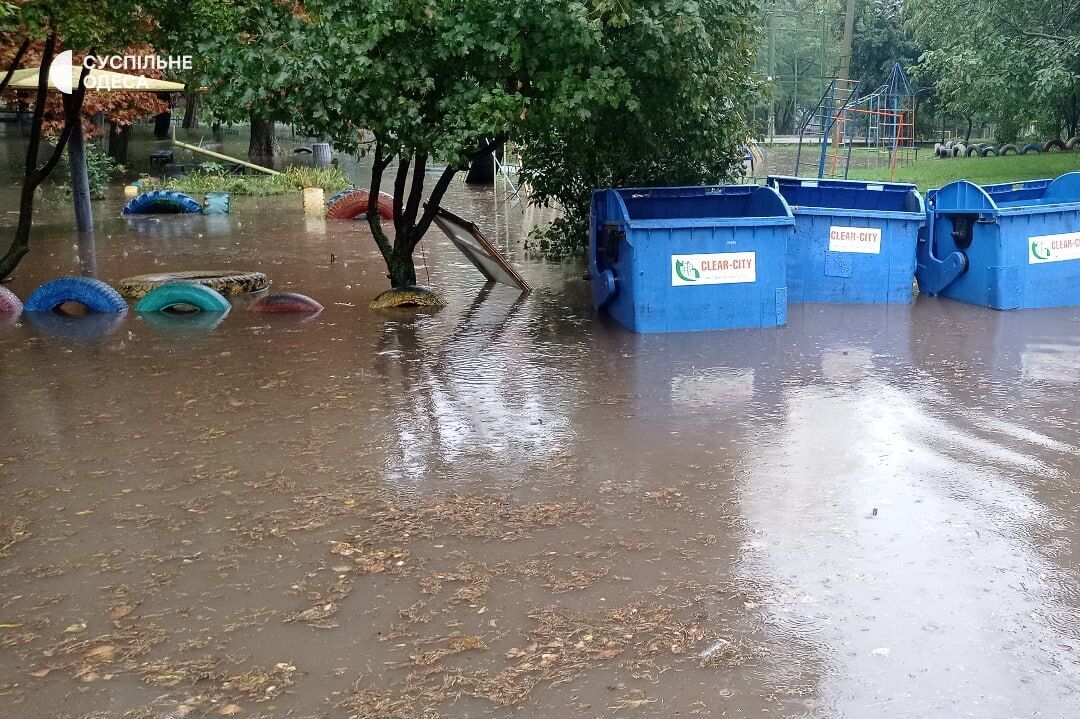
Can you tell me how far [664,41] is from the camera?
832cm

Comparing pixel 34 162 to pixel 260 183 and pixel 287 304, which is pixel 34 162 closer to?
pixel 287 304

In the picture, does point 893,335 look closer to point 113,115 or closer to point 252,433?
point 252,433

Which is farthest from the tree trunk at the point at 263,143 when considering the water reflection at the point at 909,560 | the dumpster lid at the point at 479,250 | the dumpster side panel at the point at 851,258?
the water reflection at the point at 909,560

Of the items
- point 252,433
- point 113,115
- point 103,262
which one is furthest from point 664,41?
point 113,115

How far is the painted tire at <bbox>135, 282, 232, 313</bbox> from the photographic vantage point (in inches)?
396

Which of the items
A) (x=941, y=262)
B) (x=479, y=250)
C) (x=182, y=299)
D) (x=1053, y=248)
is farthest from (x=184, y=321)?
(x=1053, y=248)

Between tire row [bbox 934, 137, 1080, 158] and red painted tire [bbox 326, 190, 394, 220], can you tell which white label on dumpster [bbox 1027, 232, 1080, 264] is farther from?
tire row [bbox 934, 137, 1080, 158]

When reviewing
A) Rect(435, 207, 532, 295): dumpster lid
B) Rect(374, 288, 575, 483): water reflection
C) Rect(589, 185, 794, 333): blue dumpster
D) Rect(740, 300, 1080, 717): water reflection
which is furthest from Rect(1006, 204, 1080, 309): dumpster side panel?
Rect(435, 207, 532, 295): dumpster lid

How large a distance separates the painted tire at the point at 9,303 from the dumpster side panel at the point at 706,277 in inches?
232

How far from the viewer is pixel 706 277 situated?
920cm

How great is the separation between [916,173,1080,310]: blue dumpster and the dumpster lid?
4446 millimetres

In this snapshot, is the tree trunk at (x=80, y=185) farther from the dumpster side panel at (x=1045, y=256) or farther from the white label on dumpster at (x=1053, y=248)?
the white label on dumpster at (x=1053, y=248)

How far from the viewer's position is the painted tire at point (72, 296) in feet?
32.9

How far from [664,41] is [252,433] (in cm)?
450
